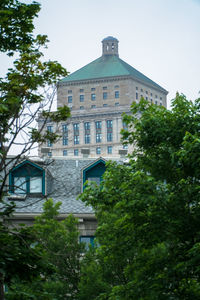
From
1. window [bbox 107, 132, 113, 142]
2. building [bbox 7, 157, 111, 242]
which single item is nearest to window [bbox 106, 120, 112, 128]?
window [bbox 107, 132, 113, 142]

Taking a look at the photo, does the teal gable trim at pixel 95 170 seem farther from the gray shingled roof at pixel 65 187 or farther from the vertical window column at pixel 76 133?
the vertical window column at pixel 76 133

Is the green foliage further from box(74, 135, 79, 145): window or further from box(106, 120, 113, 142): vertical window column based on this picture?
box(74, 135, 79, 145): window

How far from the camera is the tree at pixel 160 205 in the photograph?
51.5 ft

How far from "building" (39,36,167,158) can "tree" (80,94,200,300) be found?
15440 cm

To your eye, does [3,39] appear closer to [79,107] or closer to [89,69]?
[79,107]

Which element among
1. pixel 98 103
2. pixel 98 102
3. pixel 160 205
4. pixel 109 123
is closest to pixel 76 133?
pixel 109 123

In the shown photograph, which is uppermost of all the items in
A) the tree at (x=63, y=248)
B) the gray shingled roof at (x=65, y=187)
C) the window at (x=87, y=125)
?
the window at (x=87, y=125)

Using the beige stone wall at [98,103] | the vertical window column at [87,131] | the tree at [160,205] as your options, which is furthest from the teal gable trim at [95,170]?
the vertical window column at [87,131]

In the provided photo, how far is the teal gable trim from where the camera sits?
32.8m

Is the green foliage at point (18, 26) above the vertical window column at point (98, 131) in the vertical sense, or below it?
below

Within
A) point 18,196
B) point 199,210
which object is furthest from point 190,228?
point 18,196

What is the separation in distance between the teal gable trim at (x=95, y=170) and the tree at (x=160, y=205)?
14.3 meters

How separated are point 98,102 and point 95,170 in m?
151

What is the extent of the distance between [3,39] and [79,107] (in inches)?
6746
